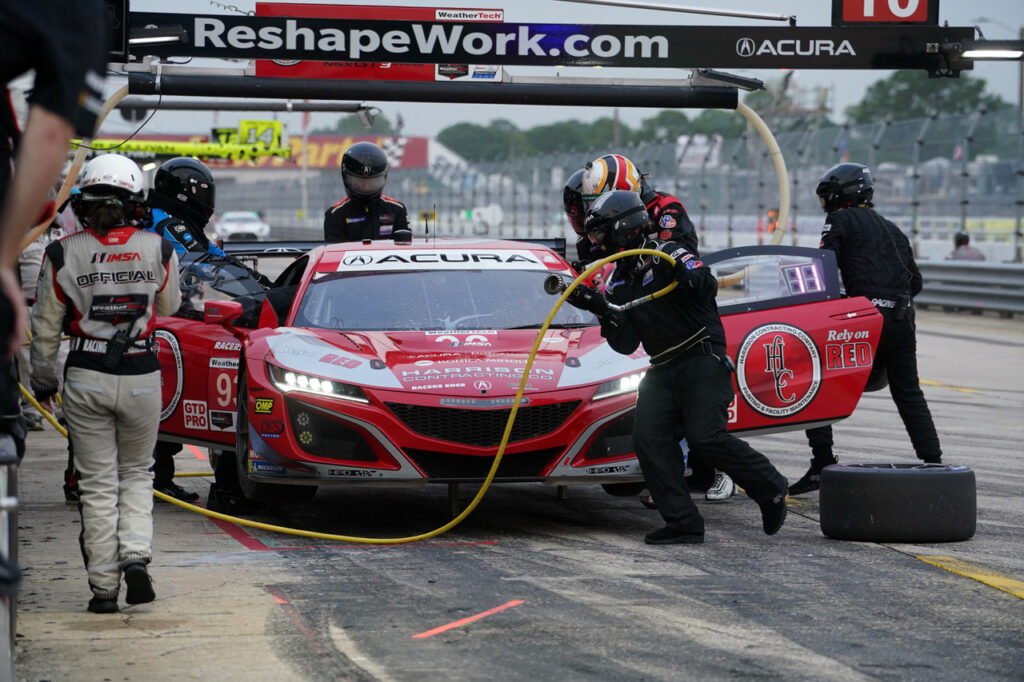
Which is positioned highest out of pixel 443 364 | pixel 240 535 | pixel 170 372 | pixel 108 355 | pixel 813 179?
pixel 813 179

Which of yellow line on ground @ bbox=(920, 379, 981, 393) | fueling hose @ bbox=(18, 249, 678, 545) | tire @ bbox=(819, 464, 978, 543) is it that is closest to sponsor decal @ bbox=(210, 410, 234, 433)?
fueling hose @ bbox=(18, 249, 678, 545)

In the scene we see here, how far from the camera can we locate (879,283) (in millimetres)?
9039

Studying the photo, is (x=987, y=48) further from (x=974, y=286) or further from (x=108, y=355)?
→ (x=974, y=286)

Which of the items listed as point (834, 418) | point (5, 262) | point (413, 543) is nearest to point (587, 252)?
point (834, 418)

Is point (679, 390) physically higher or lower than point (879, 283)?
lower

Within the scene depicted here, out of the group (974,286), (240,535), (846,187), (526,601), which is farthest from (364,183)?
(974,286)

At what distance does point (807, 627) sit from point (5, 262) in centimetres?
367

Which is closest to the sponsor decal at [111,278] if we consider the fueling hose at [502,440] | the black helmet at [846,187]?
the fueling hose at [502,440]

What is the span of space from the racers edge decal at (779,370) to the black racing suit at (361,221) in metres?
3.69

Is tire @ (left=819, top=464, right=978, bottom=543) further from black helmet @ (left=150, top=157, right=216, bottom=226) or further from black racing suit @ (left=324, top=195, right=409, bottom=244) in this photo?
black racing suit @ (left=324, top=195, right=409, bottom=244)

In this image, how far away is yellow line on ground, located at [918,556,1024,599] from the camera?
6363mm

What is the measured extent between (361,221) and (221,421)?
3195 millimetres

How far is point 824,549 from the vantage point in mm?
7355

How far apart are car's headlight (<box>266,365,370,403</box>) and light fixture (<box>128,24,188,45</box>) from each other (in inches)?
135
